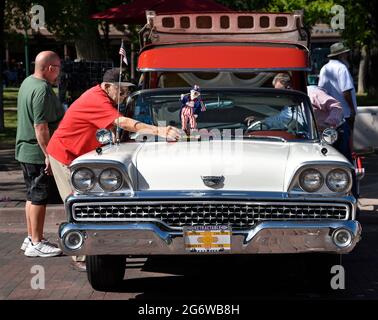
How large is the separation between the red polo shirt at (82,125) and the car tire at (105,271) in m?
1.28

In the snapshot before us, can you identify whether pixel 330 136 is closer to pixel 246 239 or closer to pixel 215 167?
pixel 215 167

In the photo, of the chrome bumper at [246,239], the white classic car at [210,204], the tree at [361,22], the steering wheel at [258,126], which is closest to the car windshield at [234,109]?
the steering wheel at [258,126]

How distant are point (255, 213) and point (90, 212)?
117 centimetres

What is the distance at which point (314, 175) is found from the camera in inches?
250

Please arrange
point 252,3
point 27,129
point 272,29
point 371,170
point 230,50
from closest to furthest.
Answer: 1. point 27,129
2. point 230,50
3. point 272,29
4. point 371,170
5. point 252,3

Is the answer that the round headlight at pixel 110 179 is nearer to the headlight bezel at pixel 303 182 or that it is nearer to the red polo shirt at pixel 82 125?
the headlight bezel at pixel 303 182

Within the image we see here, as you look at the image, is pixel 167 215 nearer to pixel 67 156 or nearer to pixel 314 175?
pixel 314 175

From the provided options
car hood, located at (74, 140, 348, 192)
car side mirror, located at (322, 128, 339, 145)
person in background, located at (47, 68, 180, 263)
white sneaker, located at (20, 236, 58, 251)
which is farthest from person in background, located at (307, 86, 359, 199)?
car hood, located at (74, 140, 348, 192)

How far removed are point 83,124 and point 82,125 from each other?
0.04ft

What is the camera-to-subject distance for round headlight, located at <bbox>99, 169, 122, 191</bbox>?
6.38m

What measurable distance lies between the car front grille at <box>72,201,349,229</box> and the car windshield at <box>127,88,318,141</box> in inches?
55.8
